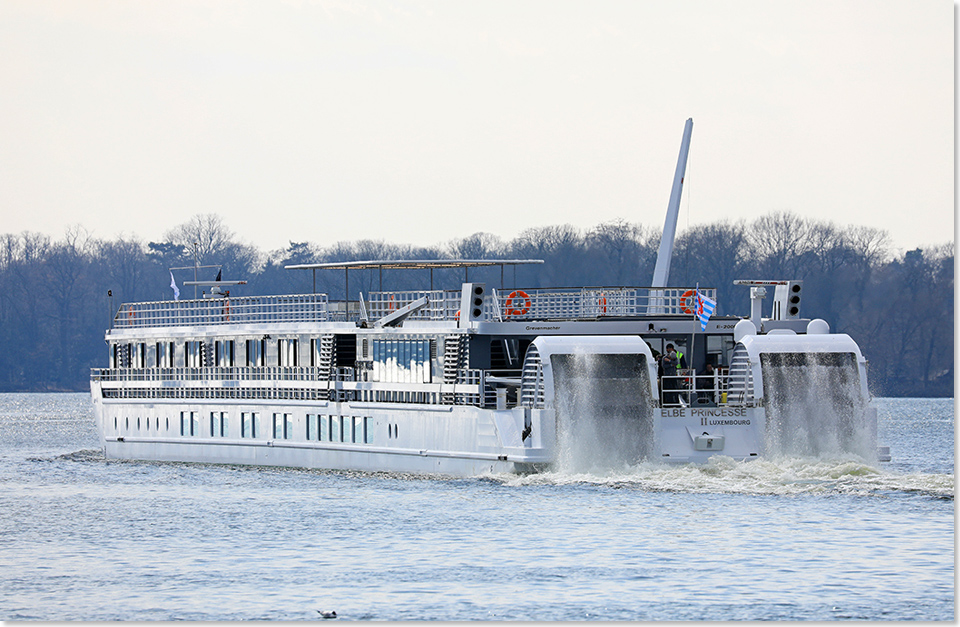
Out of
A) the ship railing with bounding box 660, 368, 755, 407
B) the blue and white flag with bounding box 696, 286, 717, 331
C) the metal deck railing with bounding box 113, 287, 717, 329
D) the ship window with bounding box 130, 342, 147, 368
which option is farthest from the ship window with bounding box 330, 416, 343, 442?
the blue and white flag with bounding box 696, 286, 717, 331

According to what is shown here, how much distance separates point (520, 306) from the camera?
4894 cm

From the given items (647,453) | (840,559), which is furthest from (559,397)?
(840,559)

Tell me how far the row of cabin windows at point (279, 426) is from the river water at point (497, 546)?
1493 mm

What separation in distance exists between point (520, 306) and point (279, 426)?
902cm

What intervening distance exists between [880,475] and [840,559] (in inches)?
367

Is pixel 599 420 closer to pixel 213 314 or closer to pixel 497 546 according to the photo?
pixel 497 546

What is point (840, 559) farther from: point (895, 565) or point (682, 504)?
point (682, 504)

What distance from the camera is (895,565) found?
30781mm

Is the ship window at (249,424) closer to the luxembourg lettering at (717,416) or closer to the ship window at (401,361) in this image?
the ship window at (401,361)

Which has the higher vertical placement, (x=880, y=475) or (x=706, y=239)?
(x=706, y=239)

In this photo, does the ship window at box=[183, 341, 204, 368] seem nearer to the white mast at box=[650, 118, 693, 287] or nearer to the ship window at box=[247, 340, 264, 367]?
the ship window at box=[247, 340, 264, 367]

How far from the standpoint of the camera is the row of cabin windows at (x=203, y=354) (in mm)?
52594

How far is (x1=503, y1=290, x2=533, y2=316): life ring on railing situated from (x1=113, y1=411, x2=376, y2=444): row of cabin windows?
15.6 ft

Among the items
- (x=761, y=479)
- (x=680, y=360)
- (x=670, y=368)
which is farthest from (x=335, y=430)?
(x=761, y=479)
